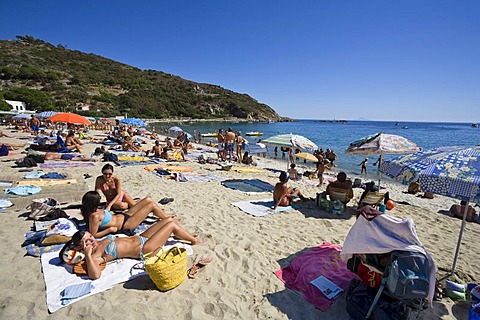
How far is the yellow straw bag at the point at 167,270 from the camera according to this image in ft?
8.33

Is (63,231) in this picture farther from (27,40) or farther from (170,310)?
(27,40)

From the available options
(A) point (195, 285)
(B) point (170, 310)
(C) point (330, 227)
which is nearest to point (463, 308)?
(C) point (330, 227)

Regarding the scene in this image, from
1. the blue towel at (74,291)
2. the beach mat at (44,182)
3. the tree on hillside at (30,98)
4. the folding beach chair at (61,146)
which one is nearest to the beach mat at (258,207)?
the blue towel at (74,291)

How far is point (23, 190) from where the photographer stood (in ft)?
16.6

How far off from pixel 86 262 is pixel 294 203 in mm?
4235

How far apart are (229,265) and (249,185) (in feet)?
14.1

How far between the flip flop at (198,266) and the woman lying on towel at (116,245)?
0.47m

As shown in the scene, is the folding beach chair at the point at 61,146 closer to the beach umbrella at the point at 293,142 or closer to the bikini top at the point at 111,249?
the beach umbrella at the point at 293,142

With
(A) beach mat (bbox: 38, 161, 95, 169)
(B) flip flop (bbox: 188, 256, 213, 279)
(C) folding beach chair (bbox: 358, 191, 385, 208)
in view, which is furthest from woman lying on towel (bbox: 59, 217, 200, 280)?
(A) beach mat (bbox: 38, 161, 95, 169)

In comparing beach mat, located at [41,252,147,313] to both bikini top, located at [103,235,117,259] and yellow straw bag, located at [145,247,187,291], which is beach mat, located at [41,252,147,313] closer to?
bikini top, located at [103,235,117,259]

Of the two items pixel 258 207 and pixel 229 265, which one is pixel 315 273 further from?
pixel 258 207

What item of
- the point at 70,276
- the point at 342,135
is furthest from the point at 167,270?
the point at 342,135

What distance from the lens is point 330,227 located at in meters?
4.61

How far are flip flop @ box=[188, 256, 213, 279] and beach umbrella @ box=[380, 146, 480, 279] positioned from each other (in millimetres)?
2557
